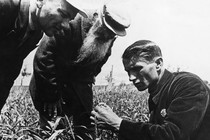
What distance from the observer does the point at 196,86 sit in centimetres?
239

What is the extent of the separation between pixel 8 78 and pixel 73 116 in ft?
2.57

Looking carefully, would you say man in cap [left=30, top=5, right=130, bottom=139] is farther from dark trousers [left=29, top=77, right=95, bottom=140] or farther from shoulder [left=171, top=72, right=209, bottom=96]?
shoulder [left=171, top=72, right=209, bottom=96]

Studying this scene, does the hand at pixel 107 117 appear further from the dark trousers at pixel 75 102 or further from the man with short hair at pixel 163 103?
the dark trousers at pixel 75 102

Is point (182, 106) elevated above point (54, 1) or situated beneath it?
situated beneath

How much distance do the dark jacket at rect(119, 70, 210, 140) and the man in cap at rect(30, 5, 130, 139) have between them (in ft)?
2.87

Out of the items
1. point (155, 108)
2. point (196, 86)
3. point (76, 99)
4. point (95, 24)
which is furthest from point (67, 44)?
point (196, 86)

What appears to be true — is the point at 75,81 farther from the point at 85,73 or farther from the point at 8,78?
the point at 8,78

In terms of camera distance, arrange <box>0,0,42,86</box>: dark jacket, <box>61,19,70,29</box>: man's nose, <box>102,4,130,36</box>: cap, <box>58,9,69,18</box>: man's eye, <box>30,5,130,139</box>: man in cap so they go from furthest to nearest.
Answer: <box>30,5,130,139</box>: man in cap, <box>102,4,130,36</box>: cap, <box>61,19,70,29</box>: man's nose, <box>58,9,69,18</box>: man's eye, <box>0,0,42,86</box>: dark jacket

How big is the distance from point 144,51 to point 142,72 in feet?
0.43

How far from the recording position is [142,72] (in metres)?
2.54

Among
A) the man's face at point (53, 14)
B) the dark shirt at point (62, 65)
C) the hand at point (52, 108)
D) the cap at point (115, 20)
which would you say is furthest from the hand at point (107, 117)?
the hand at point (52, 108)

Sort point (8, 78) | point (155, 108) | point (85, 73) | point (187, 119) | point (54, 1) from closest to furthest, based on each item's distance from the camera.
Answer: point (187, 119)
point (155, 108)
point (54, 1)
point (8, 78)
point (85, 73)

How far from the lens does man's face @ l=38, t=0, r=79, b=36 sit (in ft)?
9.27

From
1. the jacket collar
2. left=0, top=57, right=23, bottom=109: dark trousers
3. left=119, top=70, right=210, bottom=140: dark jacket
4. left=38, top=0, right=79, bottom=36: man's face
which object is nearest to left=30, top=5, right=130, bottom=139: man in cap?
left=0, top=57, right=23, bottom=109: dark trousers
